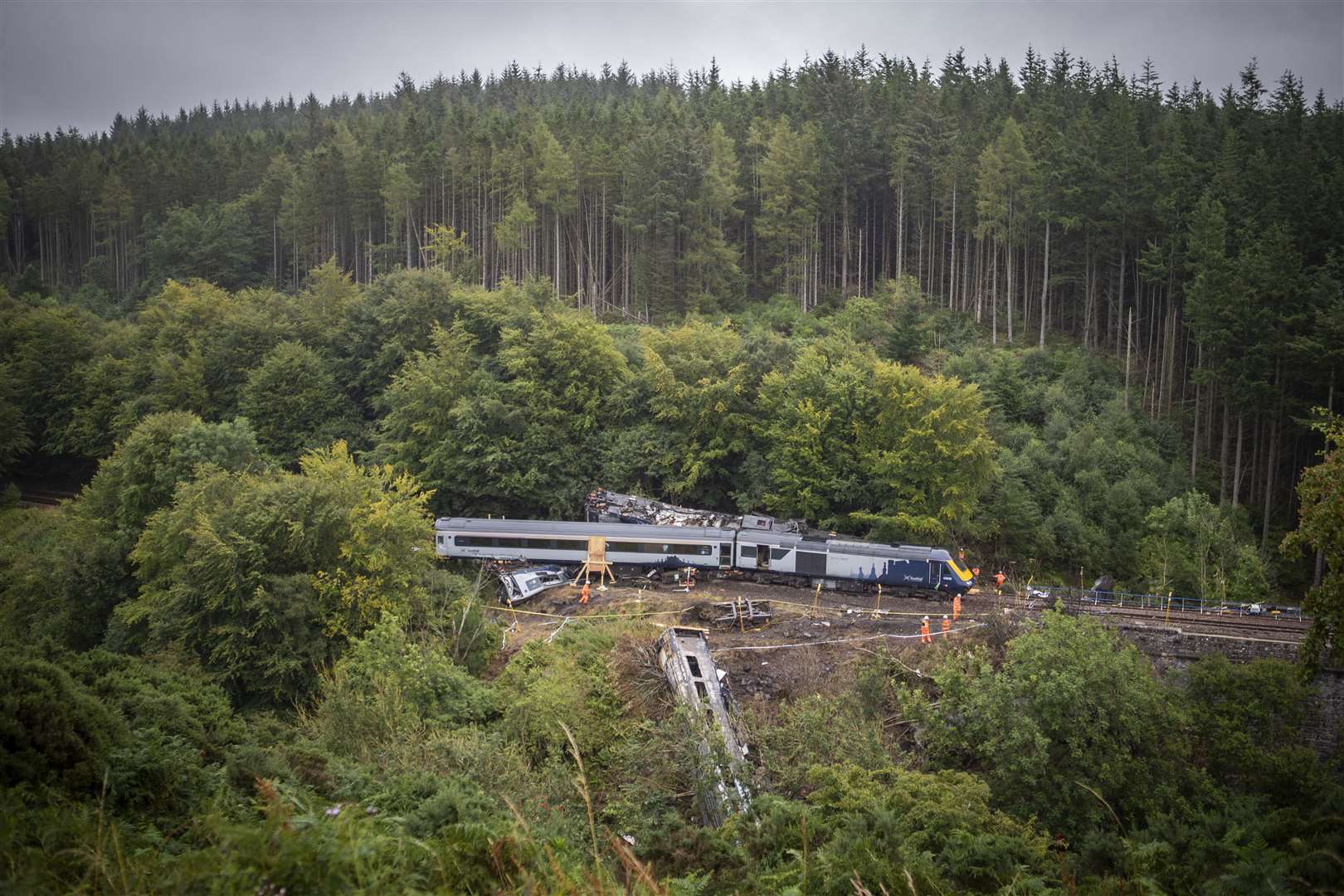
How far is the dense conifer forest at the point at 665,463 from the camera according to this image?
12.0 m

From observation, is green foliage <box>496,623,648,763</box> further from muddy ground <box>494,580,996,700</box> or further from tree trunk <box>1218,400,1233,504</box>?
tree trunk <box>1218,400,1233,504</box>

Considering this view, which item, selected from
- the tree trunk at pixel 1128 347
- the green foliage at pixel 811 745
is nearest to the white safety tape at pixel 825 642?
the green foliage at pixel 811 745

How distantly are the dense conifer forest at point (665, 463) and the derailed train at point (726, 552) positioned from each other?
6.33ft

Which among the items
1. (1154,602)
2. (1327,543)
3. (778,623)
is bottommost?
(778,623)

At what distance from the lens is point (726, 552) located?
30672mm

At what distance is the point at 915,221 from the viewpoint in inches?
2325

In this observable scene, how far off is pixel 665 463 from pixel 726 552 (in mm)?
6910

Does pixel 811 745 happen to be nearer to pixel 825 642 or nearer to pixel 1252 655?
pixel 825 642

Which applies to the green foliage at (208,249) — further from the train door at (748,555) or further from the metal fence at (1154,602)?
the metal fence at (1154,602)

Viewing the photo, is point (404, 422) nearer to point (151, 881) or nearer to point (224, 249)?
point (151, 881)

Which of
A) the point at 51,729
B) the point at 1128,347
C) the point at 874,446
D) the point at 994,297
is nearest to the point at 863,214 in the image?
the point at 994,297

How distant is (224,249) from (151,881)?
7334 centimetres

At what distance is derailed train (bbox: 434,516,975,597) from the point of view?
95.0 ft

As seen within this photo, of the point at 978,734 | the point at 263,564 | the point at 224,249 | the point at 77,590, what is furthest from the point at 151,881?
the point at 224,249
